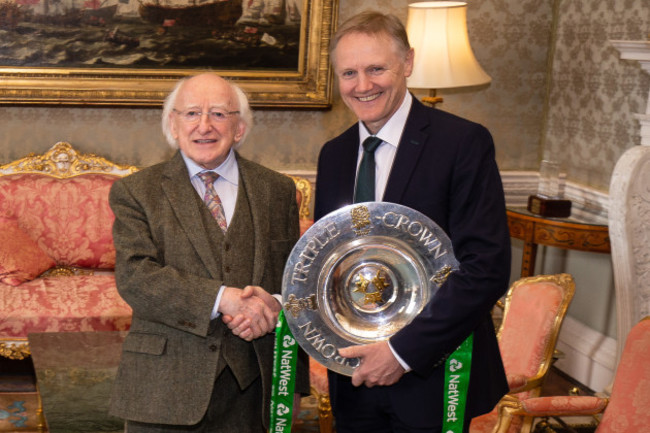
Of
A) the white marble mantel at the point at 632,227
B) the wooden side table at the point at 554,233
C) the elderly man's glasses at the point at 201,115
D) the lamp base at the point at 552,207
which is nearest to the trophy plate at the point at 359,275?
the elderly man's glasses at the point at 201,115

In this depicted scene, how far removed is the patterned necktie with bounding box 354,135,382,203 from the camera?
223cm

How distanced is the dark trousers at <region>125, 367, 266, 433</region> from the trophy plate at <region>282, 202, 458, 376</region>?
0.37 metres

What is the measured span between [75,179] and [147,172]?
298 cm

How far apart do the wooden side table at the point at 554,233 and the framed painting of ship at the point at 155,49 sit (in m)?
1.55

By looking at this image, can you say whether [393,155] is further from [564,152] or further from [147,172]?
[564,152]

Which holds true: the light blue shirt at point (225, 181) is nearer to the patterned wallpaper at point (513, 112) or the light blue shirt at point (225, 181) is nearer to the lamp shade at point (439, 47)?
the lamp shade at point (439, 47)

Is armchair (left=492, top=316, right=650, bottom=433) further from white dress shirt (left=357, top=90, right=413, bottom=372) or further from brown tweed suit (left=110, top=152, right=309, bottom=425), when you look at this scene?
brown tweed suit (left=110, top=152, right=309, bottom=425)

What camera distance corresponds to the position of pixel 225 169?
2.46m

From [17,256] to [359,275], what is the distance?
325cm

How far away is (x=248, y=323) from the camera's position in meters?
2.30

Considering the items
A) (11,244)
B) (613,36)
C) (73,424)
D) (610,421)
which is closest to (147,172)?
(73,424)

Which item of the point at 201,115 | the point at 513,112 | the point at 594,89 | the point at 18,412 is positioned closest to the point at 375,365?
the point at 201,115

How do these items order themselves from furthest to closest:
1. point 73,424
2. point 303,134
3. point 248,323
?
point 303,134, point 73,424, point 248,323

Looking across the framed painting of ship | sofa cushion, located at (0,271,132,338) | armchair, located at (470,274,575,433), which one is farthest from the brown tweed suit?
the framed painting of ship
